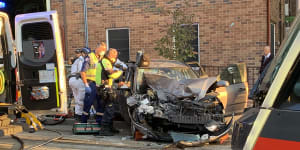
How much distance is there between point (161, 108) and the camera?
5223mm

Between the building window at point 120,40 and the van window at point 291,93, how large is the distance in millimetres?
10829

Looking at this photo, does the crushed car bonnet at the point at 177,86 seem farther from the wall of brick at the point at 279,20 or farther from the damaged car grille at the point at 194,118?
the wall of brick at the point at 279,20

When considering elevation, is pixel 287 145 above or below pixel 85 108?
above

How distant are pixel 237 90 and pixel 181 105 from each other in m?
1.19

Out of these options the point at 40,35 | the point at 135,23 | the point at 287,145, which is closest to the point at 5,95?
the point at 40,35

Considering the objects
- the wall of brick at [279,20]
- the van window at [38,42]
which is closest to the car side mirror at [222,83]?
the van window at [38,42]

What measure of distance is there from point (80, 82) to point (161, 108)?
8.59ft

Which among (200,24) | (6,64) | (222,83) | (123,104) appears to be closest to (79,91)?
(123,104)

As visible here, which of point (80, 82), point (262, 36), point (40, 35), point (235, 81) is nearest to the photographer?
point (235, 81)

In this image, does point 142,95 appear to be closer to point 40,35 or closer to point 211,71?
point 40,35

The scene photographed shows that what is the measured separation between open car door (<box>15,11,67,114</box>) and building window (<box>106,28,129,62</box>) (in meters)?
5.90

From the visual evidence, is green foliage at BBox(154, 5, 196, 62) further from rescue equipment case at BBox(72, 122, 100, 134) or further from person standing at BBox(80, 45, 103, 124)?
rescue equipment case at BBox(72, 122, 100, 134)

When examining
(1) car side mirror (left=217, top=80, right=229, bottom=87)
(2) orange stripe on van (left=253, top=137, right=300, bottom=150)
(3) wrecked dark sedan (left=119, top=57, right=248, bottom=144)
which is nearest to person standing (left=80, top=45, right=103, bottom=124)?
(3) wrecked dark sedan (left=119, top=57, right=248, bottom=144)

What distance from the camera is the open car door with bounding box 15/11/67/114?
21.4 feet
